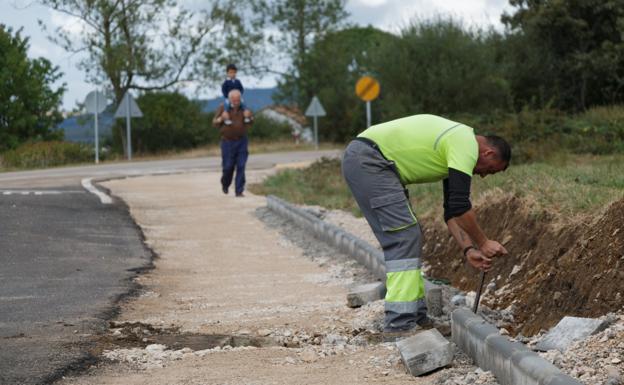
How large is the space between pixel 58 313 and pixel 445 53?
33.0m

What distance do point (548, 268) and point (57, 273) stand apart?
14.8ft

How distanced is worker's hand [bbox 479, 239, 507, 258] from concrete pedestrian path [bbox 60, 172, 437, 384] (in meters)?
0.80

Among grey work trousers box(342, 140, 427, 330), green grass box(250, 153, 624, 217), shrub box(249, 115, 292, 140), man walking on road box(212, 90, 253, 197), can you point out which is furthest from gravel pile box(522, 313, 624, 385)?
shrub box(249, 115, 292, 140)

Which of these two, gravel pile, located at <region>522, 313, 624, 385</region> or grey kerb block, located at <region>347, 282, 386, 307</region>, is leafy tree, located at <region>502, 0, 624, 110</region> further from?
gravel pile, located at <region>522, 313, 624, 385</region>

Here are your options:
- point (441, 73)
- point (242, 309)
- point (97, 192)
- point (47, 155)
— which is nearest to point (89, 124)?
point (47, 155)

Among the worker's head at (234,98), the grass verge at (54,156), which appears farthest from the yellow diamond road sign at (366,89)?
the grass verge at (54,156)

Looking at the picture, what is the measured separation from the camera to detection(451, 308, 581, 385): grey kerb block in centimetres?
489

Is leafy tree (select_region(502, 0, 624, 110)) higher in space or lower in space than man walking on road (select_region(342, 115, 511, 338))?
higher

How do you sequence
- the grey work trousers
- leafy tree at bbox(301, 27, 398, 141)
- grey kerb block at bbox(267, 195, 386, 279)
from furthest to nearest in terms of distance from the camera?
leafy tree at bbox(301, 27, 398, 141)
grey kerb block at bbox(267, 195, 386, 279)
the grey work trousers

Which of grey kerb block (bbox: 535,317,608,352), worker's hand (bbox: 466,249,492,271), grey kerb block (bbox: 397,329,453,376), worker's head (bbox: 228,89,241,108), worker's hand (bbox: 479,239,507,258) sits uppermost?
worker's head (bbox: 228,89,241,108)

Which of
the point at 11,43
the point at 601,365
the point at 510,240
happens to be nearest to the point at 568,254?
the point at 510,240

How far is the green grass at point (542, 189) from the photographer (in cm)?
917

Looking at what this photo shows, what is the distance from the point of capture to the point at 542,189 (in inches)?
404

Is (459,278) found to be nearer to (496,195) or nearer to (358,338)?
(496,195)
